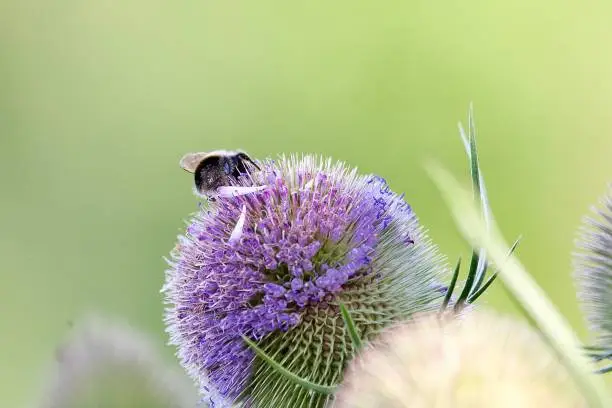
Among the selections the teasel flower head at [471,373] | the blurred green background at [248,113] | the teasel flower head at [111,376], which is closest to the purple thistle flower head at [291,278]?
the teasel flower head at [111,376]

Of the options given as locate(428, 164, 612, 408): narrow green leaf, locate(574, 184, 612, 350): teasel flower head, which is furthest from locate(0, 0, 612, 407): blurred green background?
locate(428, 164, 612, 408): narrow green leaf

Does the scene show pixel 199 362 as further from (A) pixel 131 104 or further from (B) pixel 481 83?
(A) pixel 131 104

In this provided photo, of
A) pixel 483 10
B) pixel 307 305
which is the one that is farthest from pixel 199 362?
pixel 483 10

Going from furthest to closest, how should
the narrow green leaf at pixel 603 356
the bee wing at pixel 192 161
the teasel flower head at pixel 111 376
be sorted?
the bee wing at pixel 192 161 < the narrow green leaf at pixel 603 356 < the teasel flower head at pixel 111 376

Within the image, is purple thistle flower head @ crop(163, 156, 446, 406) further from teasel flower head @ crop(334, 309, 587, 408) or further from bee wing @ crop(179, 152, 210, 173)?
teasel flower head @ crop(334, 309, 587, 408)

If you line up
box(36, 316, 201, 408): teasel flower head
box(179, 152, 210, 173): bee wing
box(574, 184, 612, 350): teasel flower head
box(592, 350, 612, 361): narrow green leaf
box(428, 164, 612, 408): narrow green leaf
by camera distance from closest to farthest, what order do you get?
box(428, 164, 612, 408): narrow green leaf < box(36, 316, 201, 408): teasel flower head < box(592, 350, 612, 361): narrow green leaf < box(574, 184, 612, 350): teasel flower head < box(179, 152, 210, 173): bee wing

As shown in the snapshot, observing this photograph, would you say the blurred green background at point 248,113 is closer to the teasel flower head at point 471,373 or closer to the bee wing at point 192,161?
the bee wing at point 192,161
